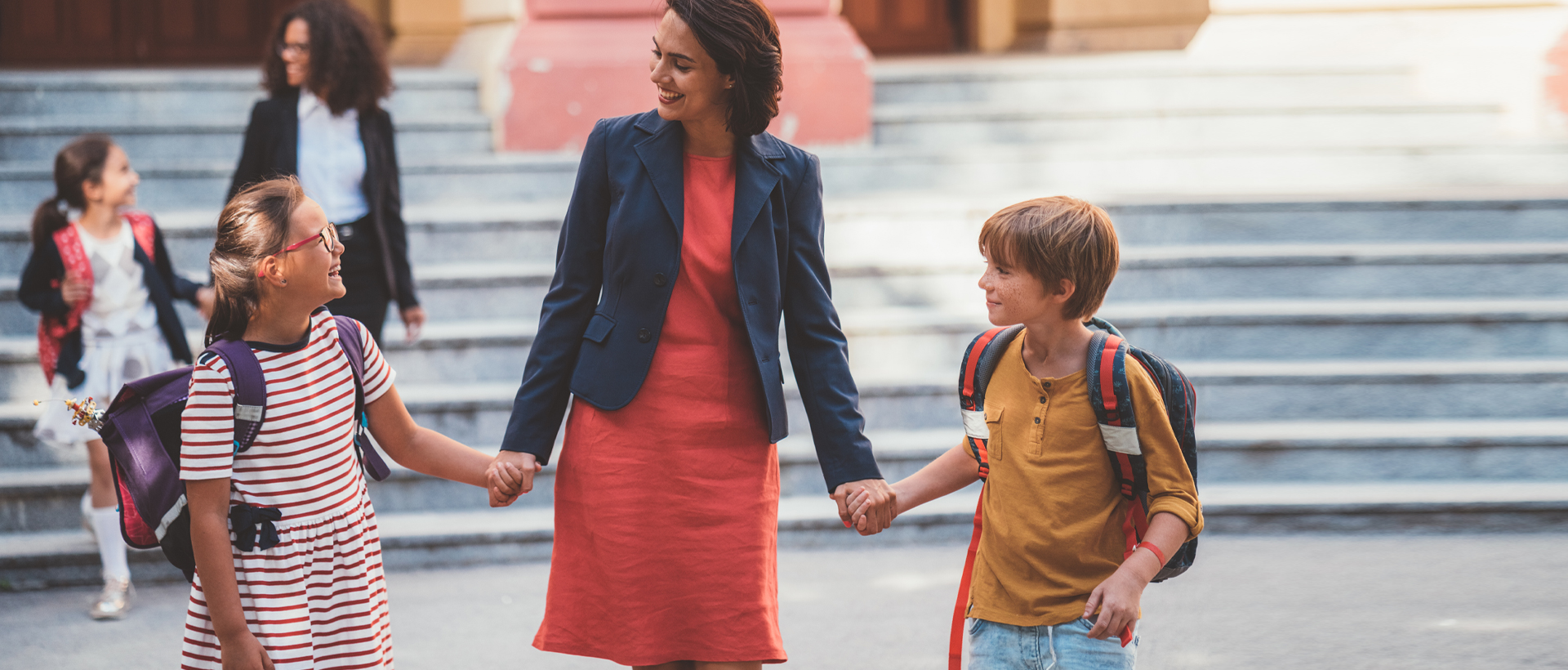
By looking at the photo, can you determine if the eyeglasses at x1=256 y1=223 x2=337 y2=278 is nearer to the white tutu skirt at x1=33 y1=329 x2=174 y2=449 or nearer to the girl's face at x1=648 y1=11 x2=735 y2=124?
the girl's face at x1=648 y1=11 x2=735 y2=124

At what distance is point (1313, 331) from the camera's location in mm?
6023

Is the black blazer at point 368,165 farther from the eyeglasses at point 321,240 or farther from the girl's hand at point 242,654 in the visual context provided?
the girl's hand at point 242,654

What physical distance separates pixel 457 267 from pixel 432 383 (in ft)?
2.58

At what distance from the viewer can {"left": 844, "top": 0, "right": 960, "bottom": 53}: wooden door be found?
1171 cm

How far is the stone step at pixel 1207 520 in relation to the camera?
503 cm

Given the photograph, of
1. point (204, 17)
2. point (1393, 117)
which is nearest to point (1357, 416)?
point (1393, 117)

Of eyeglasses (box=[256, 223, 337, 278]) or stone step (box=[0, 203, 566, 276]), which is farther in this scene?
stone step (box=[0, 203, 566, 276])

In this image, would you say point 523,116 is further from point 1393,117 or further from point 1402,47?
point 1402,47

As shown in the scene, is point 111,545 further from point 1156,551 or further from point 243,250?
point 1156,551

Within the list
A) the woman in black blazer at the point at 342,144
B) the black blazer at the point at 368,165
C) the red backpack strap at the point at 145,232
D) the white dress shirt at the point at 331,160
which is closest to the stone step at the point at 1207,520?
the woman in black blazer at the point at 342,144

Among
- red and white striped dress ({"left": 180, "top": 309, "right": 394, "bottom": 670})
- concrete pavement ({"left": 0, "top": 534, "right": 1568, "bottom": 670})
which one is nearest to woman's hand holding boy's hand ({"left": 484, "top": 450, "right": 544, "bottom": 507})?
red and white striped dress ({"left": 180, "top": 309, "right": 394, "bottom": 670})

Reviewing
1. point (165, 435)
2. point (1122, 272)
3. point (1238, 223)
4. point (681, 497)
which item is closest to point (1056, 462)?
point (681, 497)

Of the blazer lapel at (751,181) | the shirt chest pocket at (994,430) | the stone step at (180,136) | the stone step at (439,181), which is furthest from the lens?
the stone step at (180,136)

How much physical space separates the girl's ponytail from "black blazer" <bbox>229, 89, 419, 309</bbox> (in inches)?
20.4
